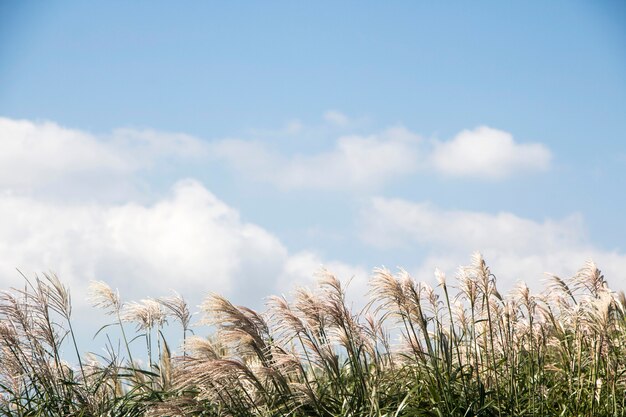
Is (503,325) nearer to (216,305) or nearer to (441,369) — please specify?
(441,369)

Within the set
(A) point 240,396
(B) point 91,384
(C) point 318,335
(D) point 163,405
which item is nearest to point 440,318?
(C) point 318,335

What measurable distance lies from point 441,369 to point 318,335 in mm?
1136

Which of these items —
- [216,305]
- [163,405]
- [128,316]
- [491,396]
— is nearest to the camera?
[163,405]

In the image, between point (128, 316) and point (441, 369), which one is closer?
point (441, 369)

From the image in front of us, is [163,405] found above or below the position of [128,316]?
below

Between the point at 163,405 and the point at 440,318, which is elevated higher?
the point at 440,318

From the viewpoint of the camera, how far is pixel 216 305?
4.89m

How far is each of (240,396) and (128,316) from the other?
5.28ft

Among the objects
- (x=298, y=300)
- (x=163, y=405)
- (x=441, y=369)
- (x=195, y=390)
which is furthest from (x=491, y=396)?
(x=163, y=405)

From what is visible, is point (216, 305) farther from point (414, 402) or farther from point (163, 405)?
point (414, 402)

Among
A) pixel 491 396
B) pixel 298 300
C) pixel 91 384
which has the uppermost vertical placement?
pixel 298 300

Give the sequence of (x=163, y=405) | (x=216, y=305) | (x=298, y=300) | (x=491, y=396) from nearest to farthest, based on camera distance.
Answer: (x=163, y=405) → (x=216, y=305) → (x=298, y=300) → (x=491, y=396)

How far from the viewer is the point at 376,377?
6.12 meters

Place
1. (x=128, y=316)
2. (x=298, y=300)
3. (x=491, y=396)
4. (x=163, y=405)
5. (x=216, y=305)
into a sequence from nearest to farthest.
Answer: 1. (x=163, y=405)
2. (x=216, y=305)
3. (x=298, y=300)
4. (x=491, y=396)
5. (x=128, y=316)
